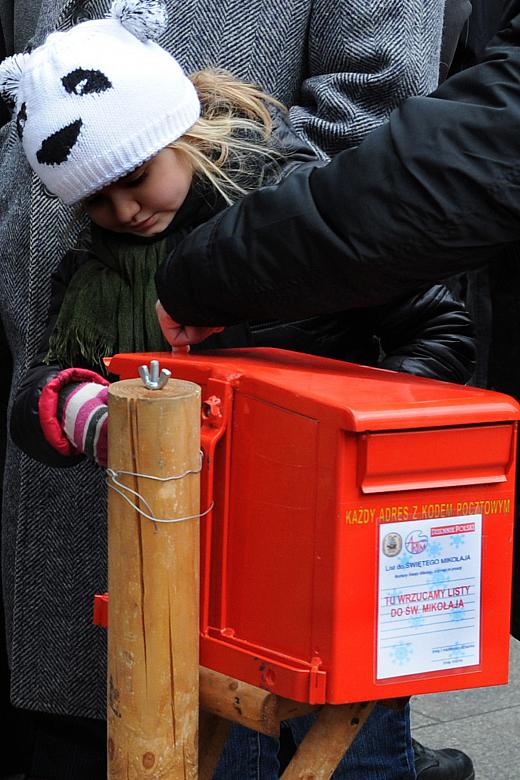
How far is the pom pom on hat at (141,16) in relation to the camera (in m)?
1.82

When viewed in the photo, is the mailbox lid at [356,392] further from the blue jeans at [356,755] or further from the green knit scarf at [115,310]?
the blue jeans at [356,755]

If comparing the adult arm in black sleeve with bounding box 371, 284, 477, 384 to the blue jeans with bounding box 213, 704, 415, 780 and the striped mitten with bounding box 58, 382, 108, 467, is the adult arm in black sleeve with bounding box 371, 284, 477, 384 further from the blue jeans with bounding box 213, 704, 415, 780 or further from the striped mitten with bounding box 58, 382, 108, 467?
the blue jeans with bounding box 213, 704, 415, 780

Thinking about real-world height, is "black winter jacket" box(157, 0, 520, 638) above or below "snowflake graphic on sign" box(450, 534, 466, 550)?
above

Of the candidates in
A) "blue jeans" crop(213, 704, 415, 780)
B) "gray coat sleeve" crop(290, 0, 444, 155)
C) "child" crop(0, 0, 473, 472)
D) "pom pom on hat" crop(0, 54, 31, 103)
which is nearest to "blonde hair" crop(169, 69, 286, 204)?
"child" crop(0, 0, 473, 472)

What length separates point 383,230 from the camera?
137 cm

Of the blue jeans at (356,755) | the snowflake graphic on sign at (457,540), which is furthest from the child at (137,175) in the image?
the blue jeans at (356,755)

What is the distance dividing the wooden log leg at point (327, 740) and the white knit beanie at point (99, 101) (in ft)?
2.85

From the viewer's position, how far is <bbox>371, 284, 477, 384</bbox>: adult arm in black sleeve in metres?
1.86

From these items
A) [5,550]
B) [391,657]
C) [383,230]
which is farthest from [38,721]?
[383,230]

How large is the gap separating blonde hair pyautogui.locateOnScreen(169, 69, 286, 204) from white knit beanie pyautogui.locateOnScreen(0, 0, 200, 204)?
42 mm

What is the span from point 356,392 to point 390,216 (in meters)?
0.20

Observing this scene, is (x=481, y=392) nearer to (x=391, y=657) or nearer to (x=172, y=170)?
(x=391, y=657)

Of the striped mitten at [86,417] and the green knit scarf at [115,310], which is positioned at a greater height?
the green knit scarf at [115,310]

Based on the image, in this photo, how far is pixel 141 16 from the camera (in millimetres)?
1825
